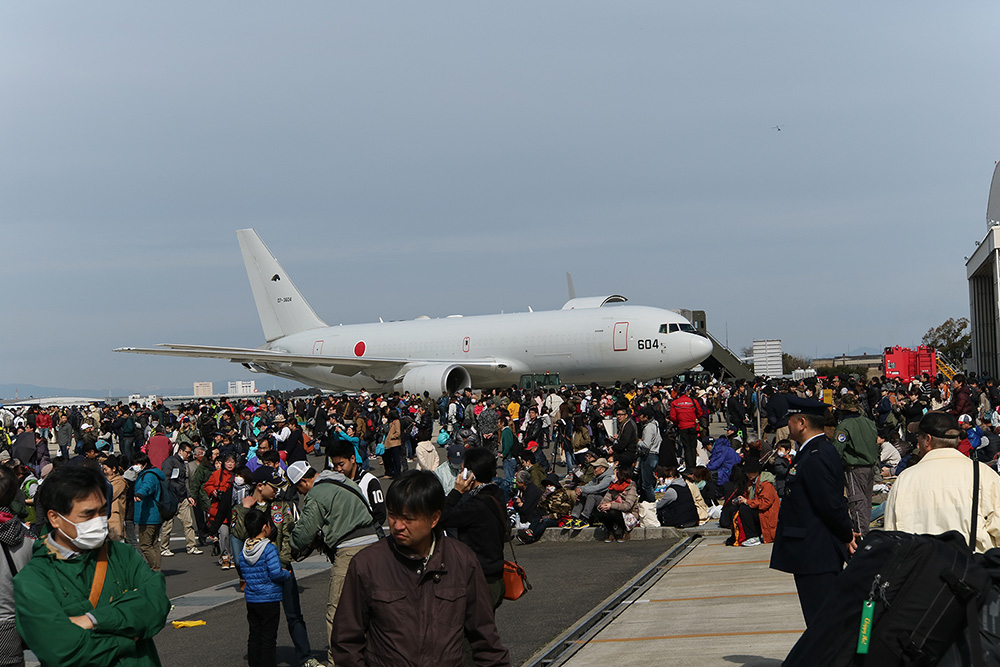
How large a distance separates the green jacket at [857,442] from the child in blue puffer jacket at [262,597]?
6.47 metres

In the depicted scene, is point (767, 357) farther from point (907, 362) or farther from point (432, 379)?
point (432, 379)

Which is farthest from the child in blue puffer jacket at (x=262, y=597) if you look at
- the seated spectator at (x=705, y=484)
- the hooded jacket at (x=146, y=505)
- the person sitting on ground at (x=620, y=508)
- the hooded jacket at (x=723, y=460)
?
the hooded jacket at (x=723, y=460)

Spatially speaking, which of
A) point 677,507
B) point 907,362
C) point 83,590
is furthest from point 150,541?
point 907,362

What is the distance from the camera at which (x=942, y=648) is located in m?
3.29

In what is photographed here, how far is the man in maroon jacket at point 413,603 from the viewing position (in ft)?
12.7

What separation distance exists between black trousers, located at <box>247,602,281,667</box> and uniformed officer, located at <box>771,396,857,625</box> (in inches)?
142

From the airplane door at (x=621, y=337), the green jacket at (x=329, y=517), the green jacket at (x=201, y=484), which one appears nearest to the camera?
the green jacket at (x=329, y=517)

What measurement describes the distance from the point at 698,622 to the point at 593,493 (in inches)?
253

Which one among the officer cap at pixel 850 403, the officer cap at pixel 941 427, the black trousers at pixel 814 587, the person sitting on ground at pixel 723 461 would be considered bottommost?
the person sitting on ground at pixel 723 461

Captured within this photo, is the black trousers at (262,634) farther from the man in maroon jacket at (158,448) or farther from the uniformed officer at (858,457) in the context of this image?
the man in maroon jacket at (158,448)

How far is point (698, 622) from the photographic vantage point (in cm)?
843

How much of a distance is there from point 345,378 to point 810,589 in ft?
141

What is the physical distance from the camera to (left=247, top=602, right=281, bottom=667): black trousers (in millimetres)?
7492

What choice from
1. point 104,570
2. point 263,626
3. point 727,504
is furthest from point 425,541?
point 727,504
